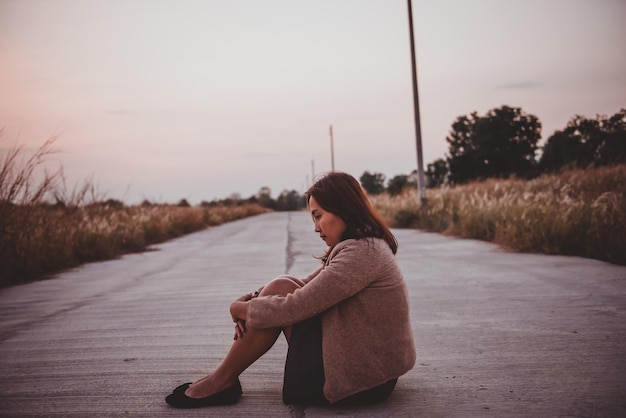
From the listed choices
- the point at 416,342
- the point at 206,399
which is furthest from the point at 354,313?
the point at 416,342

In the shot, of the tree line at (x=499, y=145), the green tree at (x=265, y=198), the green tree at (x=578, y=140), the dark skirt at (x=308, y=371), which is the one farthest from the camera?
the green tree at (x=265, y=198)

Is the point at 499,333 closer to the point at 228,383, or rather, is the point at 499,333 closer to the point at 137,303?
the point at 228,383

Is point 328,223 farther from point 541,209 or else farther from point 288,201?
point 288,201

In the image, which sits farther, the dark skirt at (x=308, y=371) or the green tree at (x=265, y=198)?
the green tree at (x=265, y=198)

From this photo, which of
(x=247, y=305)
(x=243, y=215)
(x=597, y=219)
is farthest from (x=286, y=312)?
(x=243, y=215)

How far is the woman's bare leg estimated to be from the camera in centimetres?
254

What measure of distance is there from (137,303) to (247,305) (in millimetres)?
3474

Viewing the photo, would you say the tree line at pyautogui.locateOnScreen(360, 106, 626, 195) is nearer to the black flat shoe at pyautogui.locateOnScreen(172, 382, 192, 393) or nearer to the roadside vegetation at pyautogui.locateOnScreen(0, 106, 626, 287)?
the roadside vegetation at pyautogui.locateOnScreen(0, 106, 626, 287)

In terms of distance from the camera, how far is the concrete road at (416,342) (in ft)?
8.47

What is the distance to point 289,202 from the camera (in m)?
104

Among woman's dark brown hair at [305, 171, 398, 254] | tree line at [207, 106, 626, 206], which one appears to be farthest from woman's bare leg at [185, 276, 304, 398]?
tree line at [207, 106, 626, 206]

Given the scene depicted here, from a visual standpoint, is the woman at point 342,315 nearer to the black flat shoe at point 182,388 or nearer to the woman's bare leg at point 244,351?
the woman's bare leg at point 244,351

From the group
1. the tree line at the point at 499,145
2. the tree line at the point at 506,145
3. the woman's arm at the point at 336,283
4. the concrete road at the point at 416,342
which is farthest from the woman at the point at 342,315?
the tree line at the point at 499,145

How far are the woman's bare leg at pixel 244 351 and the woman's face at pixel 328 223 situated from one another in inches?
12.1
